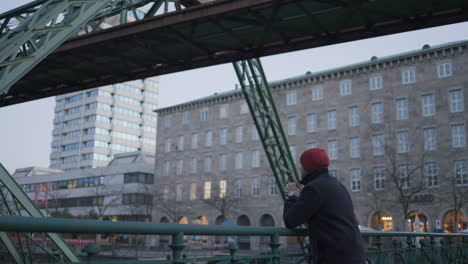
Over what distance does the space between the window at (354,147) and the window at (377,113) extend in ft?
8.30

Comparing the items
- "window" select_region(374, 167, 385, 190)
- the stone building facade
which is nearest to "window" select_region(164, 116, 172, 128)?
the stone building facade

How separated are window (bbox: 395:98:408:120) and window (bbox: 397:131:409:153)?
5.04 feet

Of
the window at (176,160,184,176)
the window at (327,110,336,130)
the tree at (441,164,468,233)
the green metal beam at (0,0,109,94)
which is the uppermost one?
the window at (327,110,336,130)

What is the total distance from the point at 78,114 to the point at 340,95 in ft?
276

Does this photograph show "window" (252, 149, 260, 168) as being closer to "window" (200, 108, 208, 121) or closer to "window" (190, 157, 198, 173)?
"window" (190, 157, 198, 173)

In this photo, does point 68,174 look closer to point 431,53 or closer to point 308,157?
point 431,53

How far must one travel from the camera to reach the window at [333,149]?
48.7 m

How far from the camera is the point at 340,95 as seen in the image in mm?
49312

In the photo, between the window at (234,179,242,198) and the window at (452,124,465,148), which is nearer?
the window at (452,124,465,148)

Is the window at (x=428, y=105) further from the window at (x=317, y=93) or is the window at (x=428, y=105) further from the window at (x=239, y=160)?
the window at (x=239, y=160)

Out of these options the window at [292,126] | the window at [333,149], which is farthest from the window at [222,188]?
the window at [333,149]

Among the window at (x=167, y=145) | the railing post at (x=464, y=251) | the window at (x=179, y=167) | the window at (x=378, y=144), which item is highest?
the window at (x=167, y=145)

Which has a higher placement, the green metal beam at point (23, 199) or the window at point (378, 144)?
the window at point (378, 144)

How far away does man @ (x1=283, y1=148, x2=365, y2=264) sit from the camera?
4.04 meters
